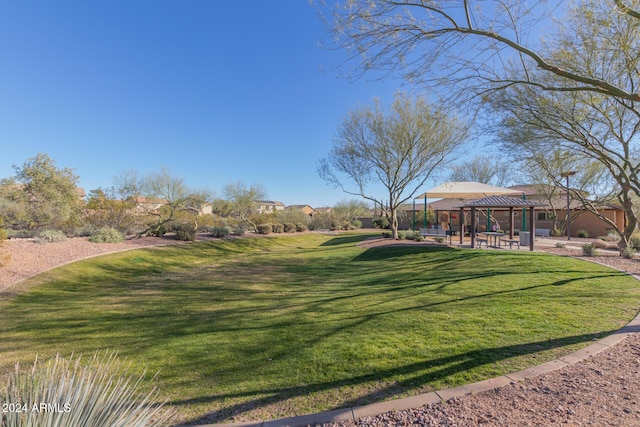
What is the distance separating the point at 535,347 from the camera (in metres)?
3.08

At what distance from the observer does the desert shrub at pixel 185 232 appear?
54.6 feet

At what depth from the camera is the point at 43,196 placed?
13711 mm

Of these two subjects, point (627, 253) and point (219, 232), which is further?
point (219, 232)

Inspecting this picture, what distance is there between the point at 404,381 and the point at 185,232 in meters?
16.5

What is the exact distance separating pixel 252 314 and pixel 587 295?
5762 millimetres

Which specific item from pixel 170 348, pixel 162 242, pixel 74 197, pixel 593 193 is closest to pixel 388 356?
pixel 170 348

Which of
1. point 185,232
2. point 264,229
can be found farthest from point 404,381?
point 264,229

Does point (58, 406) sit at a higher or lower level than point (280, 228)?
lower

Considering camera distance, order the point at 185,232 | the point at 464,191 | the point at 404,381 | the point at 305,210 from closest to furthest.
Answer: the point at 404,381
the point at 464,191
the point at 185,232
the point at 305,210

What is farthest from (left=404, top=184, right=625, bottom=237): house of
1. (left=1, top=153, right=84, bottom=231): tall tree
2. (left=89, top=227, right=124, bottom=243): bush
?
(left=1, top=153, right=84, bottom=231): tall tree

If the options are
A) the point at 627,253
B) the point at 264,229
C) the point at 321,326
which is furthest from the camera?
the point at 264,229

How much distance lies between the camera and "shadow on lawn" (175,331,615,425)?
7.73 feet

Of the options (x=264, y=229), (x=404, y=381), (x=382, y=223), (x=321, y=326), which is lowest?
(x=321, y=326)

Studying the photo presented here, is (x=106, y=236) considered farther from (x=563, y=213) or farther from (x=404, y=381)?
(x=563, y=213)
